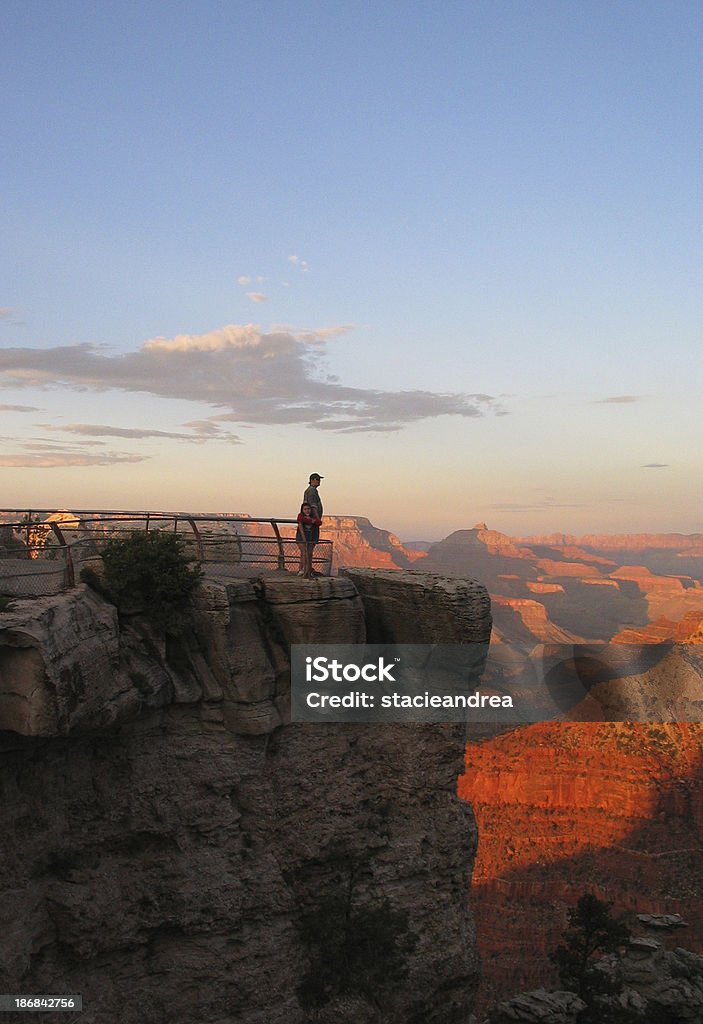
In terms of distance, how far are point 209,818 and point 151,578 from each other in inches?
263

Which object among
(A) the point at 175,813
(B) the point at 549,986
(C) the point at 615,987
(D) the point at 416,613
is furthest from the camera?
(B) the point at 549,986

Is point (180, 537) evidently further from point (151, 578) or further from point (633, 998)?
point (633, 998)

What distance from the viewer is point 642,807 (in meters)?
67.9

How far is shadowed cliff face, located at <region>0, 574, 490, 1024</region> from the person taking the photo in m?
18.8

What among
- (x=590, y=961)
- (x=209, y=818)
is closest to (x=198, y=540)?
(x=209, y=818)

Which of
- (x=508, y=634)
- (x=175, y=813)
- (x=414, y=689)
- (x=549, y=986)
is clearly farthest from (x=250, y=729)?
(x=508, y=634)

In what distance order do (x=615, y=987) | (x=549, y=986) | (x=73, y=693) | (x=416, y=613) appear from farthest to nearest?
(x=549, y=986) → (x=615, y=987) → (x=416, y=613) → (x=73, y=693)

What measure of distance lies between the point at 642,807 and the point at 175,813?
5833 cm

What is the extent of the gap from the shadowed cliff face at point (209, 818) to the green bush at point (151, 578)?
0.56m

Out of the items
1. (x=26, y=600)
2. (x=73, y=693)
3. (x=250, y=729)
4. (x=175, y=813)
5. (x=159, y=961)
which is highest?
(x=26, y=600)

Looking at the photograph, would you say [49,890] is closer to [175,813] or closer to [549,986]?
[175,813]
